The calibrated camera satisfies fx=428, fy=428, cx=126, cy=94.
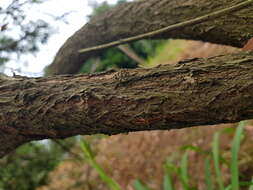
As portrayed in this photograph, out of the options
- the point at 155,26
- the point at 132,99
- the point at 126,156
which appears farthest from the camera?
the point at 126,156

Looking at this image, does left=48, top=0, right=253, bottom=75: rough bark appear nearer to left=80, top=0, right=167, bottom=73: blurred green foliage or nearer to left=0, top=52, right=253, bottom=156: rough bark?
left=0, top=52, right=253, bottom=156: rough bark

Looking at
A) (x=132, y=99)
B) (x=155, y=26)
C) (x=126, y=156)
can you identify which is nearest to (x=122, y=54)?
(x=126, y=156)

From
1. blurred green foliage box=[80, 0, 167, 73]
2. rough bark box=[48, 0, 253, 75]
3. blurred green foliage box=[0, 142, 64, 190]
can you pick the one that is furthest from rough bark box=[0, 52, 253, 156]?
blurred green foliage box=[80, 0, 167, 73]

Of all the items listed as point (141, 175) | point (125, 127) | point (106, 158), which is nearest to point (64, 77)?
point (125, 127)

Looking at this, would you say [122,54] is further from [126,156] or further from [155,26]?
[155,26]

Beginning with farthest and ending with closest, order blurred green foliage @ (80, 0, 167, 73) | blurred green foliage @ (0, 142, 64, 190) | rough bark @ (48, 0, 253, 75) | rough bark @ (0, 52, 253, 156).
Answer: blurred green foliage @ (80, 0, 167, 73) → blurred green foliage @ (0, 142, 64, 190) → rough bark @ (48, 0, 253, 75) → rough bark @ (0, 52, 253, 156)
